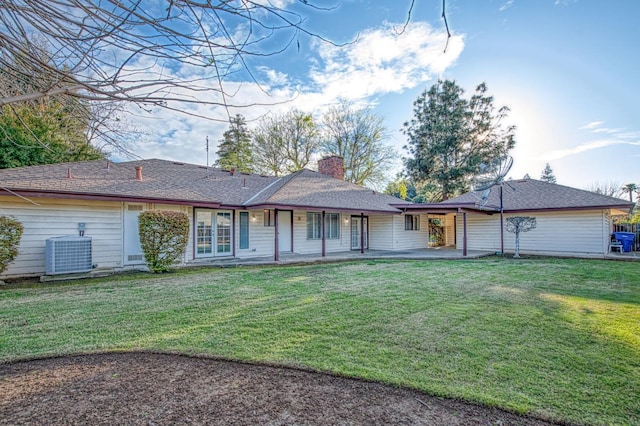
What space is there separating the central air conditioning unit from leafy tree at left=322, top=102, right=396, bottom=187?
19025 millimetres

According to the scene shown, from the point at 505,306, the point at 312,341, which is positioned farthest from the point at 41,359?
the point at 505,306

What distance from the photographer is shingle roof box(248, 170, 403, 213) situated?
11.8 meters

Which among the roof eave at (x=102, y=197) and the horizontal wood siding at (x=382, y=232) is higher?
the roof eave at (x=102, y=197)

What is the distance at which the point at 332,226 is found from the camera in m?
14.6

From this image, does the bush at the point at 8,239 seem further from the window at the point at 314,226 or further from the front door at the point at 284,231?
the window at the point at 314,226

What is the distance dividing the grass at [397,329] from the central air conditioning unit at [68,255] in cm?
84

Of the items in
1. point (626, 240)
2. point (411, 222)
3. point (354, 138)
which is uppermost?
point (354, 138)

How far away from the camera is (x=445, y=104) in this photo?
2438 cm

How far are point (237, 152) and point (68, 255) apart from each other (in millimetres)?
20795

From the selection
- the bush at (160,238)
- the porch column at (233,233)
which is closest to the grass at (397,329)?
the bush at (160,238)

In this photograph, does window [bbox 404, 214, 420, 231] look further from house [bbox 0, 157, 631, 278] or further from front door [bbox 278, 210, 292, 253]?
front door [bbox 278, 210, 292, 253]

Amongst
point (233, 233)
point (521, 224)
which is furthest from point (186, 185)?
point (521, 224)

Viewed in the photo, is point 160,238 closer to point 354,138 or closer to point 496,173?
point 496,173

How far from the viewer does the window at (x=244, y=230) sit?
12.0 metres
